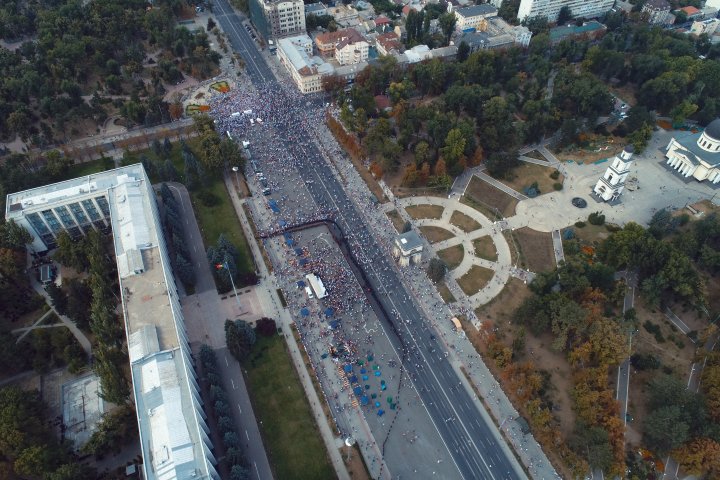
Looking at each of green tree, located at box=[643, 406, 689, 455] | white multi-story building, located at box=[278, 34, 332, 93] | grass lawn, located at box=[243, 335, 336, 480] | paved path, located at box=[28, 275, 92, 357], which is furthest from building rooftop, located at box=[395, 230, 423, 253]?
white multi-story building, located at box=[278, 34, 332, 93]

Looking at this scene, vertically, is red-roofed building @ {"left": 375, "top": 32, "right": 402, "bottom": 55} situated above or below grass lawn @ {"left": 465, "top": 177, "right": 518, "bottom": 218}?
above

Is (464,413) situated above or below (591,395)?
below

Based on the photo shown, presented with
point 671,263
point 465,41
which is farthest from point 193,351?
point 465,41

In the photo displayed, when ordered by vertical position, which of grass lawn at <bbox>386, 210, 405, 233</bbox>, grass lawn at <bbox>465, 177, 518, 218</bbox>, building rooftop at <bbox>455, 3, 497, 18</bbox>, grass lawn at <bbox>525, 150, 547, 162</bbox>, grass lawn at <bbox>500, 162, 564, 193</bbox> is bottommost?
grass lawn at <bbox>386, 210, 405, 233</bbox>

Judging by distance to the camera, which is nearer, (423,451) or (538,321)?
(423,451)

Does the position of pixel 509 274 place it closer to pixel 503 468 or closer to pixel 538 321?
pixel 538 321

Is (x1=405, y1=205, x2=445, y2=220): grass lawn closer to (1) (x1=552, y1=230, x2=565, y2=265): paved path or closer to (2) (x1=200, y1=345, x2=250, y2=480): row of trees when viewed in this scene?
(1) (x1=552, y1=230, x2=565, y2=265): paved path

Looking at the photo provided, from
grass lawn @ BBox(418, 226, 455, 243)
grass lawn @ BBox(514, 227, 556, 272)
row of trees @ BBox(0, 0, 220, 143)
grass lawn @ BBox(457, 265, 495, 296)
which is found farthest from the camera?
row of trees @ BBox(0, 0, 220, 143)
